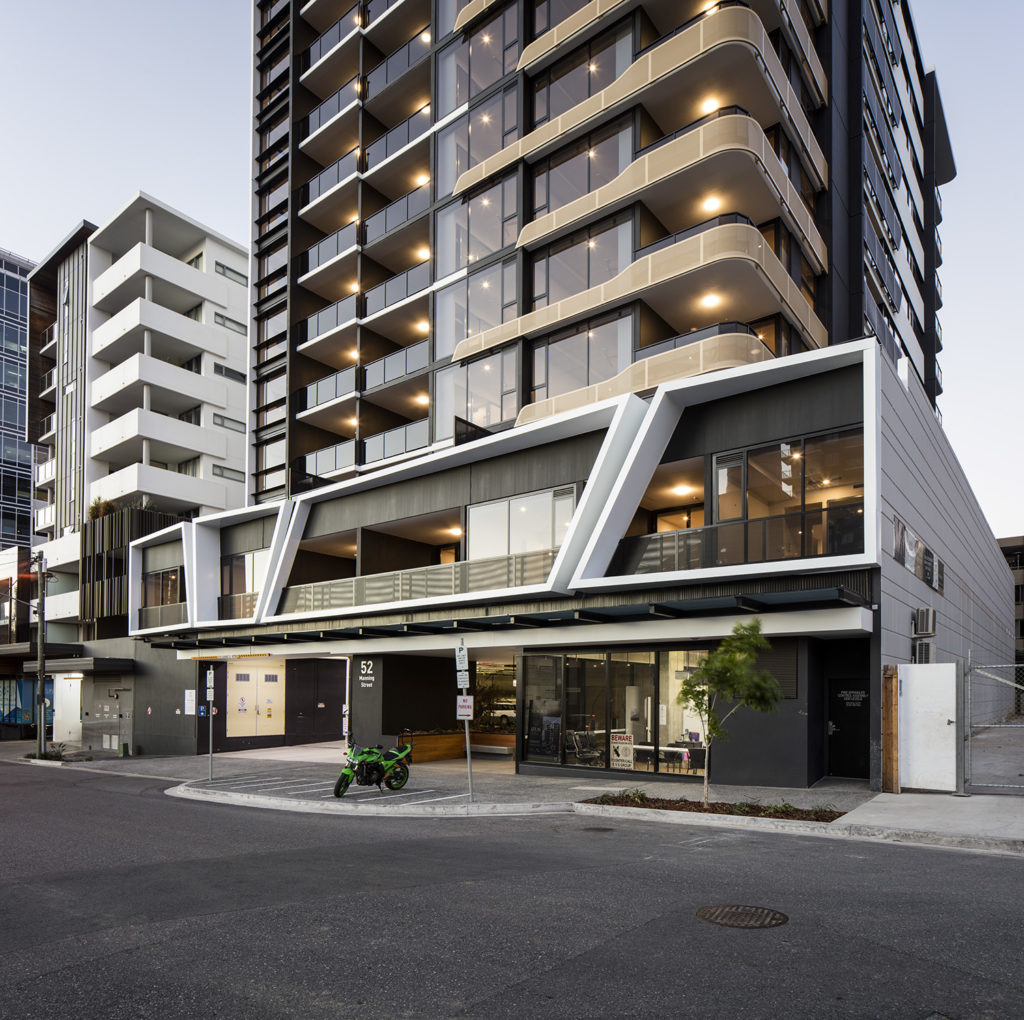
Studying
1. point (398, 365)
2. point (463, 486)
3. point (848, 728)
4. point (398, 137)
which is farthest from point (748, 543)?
point (398, 137)

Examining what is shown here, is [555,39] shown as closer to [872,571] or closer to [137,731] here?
[872,571]

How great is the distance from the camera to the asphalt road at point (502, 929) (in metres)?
5.89

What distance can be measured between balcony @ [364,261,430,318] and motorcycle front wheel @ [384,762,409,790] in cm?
1941

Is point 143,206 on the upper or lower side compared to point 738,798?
upper

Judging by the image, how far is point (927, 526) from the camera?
24266 millimetres

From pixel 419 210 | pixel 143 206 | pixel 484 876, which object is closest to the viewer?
pixel 484 876

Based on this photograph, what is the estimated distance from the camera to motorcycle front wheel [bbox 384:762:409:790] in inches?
773

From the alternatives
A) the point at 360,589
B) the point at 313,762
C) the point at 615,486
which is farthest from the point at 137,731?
the point at 615,486

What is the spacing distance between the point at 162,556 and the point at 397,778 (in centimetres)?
2577

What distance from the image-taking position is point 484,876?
9.79 meters

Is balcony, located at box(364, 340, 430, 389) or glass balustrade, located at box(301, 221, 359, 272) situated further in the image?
glass balustrade, located at box(301, 221, 359, 272)

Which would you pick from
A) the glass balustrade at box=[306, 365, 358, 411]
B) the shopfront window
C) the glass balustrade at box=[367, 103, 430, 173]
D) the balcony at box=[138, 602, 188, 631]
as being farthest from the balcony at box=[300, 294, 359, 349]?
the shopfront window

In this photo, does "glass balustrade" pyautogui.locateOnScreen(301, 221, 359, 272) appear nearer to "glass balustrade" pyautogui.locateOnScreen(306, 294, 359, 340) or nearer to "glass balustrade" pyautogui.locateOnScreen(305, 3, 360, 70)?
"glass balustrade" pyautogui.locateOnScreen(306, 294, 359, 340)

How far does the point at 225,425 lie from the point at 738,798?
4563 centimetres
